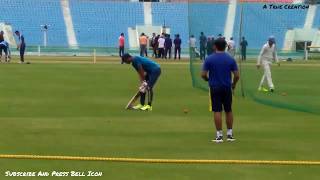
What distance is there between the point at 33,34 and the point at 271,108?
36.6 m

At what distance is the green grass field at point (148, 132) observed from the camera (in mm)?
9125

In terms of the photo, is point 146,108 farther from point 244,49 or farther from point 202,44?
point 244,49

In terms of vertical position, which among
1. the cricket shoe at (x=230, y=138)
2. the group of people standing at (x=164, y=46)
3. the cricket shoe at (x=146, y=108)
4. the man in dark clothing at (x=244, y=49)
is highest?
the man in dark clothing at (x=244, y=49)

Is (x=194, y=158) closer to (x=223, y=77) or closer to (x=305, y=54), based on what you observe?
(x=223, y=77)

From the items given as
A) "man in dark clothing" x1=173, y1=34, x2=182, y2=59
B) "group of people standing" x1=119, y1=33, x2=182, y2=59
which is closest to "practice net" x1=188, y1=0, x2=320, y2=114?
"man in dark clothing" x1=173, y1=34, x2=182, y2=59

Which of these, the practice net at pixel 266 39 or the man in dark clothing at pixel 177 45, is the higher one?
the practice net at pixel 266 39

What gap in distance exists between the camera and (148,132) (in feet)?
41.3

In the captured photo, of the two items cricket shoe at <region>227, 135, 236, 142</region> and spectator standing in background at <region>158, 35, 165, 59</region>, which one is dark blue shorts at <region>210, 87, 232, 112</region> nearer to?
cricket shoe at <region>227, 135, 236, 142</region>

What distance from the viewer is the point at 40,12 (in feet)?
174

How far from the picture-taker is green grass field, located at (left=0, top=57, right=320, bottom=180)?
9.12m

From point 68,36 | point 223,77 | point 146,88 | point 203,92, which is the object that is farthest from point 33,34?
point 223,77

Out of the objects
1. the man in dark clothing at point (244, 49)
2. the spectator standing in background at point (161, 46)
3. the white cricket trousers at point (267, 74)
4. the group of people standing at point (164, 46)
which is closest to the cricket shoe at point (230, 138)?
the white cricket trousers at point (267, 74)

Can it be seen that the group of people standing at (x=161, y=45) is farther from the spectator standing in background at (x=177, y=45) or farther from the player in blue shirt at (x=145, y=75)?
the player in blue shirt at (x=145, y=75)

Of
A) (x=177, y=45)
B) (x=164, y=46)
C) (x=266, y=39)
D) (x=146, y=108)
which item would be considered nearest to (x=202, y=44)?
(x=266, y=39)
